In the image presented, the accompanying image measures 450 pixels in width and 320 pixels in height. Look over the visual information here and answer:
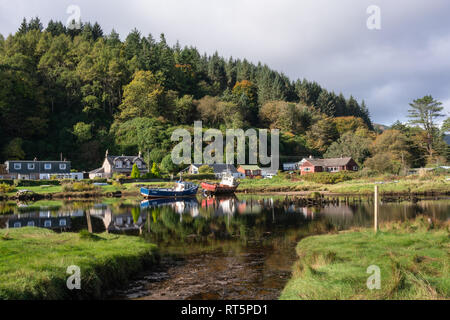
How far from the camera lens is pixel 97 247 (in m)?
16.2

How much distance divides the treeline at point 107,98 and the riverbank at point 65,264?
7917cm

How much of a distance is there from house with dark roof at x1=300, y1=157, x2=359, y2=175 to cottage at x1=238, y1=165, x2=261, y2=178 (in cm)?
1213

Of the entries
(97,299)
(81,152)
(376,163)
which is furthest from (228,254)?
(81,152)

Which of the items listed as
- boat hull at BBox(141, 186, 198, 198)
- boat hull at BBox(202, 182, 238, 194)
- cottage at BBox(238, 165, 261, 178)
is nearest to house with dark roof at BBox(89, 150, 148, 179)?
cottage at BBox(238, 165, 261, 178)

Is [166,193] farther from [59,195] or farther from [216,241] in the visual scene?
[216,241]

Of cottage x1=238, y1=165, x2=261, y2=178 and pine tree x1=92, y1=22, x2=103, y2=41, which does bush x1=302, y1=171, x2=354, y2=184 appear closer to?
cottage x1=238, y1=165, x2=261, y2=178

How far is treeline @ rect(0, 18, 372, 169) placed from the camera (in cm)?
9612

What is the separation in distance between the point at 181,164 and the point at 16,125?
47.4 meters

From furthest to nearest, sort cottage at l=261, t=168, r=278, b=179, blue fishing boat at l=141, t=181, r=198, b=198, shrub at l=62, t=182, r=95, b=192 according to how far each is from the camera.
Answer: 1. cottage at l=261, t=168, r=278, b=179
2. shrub at l=62, t=182, r=95, b=192
3. blue fishing boat at l=141, t=181, r=198, b=198

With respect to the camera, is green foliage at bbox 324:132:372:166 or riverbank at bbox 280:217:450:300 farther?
green foliage at bbox 324:132:372:166

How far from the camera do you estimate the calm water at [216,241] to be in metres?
13.2

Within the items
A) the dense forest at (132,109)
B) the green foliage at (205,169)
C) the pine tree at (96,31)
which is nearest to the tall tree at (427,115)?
the dense forest at (132,109)

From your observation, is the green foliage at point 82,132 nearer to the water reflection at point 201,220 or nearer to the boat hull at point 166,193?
the boat hull at point 166,193

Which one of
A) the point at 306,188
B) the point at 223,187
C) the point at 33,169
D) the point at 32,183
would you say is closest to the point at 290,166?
the point at 306,188
